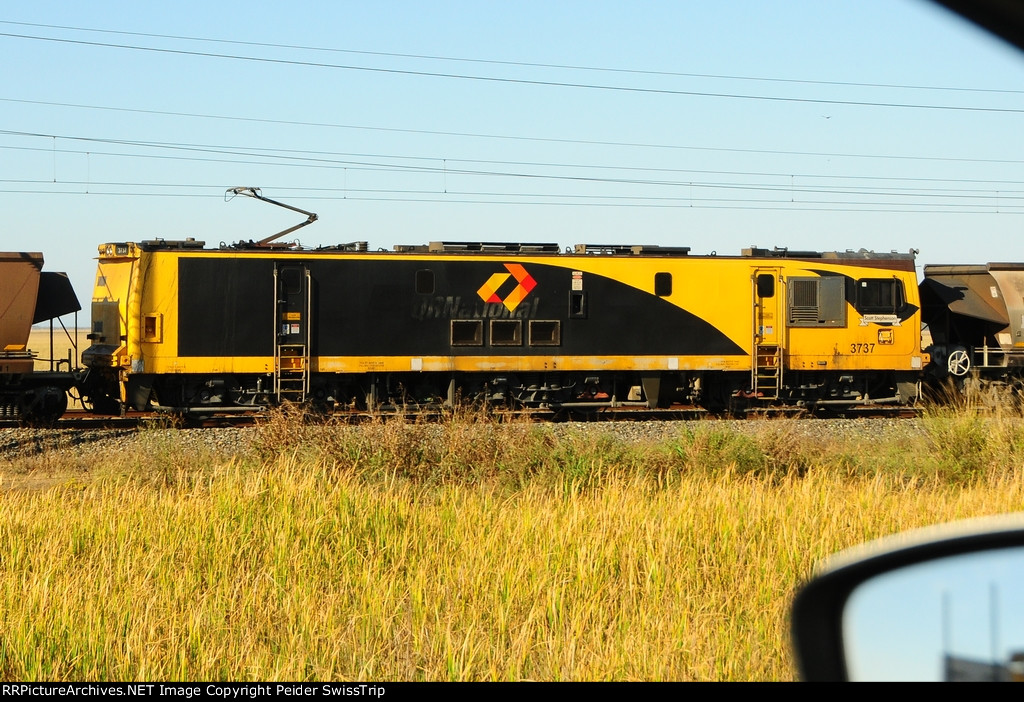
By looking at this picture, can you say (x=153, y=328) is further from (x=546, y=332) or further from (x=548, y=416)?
(x=548, y=416)

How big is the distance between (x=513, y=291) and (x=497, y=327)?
2.47 feet

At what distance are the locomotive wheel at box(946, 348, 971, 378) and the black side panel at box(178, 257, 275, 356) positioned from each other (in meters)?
14.3

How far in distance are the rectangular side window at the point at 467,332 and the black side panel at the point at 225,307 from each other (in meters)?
3.36

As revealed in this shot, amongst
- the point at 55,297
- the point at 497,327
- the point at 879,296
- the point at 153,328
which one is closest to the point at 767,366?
the point at 879,296

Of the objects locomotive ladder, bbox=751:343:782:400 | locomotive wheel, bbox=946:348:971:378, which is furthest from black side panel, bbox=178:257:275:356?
locomotive wheel, bbox=946:348:971:378

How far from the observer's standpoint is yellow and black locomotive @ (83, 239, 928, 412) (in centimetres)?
1820

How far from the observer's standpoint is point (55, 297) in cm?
1912

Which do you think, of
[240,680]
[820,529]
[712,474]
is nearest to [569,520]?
[820,529]

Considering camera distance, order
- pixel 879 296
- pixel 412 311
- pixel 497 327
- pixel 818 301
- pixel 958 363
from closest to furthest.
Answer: pixel 412 311
pixel 497 327
pixel 818 301
pixel 879 296
pixel 958 363

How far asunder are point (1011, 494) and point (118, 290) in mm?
15059

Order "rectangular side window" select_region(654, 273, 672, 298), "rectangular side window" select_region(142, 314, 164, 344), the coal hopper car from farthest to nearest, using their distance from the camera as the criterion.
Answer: "rectangular side window" select_region(654, 273, 672, 298) < "rectangular side window" select_region(142, 314, 164, 344) < the coal hopper car

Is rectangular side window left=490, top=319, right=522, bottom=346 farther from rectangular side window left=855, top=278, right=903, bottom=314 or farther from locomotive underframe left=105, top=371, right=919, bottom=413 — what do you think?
rectangular side window left=855, top=278, right=903, bottom=314

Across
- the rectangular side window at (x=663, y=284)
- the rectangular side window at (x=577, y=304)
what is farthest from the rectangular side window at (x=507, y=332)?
the rectangular side window at (x=663, y=284)

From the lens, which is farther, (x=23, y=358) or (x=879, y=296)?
(x=879, y=296)
